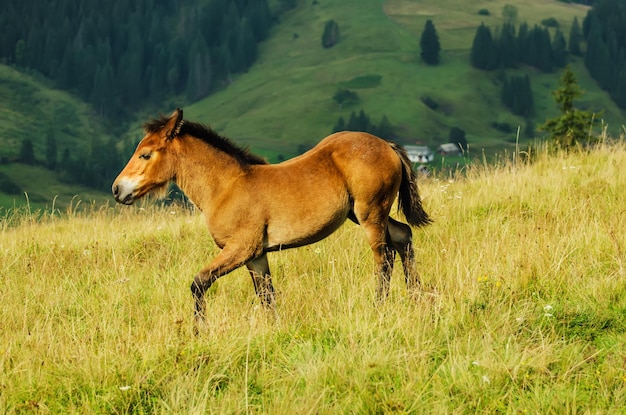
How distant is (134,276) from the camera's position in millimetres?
9891

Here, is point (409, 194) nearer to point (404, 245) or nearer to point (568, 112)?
point (404, 245)

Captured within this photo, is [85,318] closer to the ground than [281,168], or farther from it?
closer to the ground

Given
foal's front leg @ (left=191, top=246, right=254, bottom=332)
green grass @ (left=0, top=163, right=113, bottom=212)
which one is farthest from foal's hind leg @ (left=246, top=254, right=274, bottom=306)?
green grass @ (left=0, top=163, right=113, bottom=212)

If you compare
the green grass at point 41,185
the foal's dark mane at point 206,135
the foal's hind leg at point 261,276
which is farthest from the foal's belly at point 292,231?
the green grass at point 41,185

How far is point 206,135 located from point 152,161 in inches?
26.6

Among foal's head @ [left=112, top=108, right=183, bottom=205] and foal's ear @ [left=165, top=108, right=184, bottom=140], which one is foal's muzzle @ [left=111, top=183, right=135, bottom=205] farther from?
foal's ear @ [left=165, top=108, right=184, bottom=140]

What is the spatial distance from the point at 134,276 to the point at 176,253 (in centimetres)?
178

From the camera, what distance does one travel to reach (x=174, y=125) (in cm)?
823

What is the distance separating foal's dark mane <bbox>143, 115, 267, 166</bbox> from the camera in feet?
27.3

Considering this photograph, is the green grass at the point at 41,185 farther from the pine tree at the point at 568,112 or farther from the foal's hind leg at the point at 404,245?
the foal's hind leg at the point at 404,245

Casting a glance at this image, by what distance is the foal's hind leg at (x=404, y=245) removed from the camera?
857 centimetres

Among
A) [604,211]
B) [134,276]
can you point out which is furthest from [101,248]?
[604,211]

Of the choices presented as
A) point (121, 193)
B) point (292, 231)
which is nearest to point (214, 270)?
point (292, 231)

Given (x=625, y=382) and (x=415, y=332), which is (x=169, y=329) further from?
(x=625, y=382)
